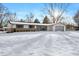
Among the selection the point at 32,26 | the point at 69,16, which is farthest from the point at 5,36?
the point at 69,16

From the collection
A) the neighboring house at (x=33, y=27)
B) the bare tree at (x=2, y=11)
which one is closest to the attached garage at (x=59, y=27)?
the neighboring house at (x=33, y=27)

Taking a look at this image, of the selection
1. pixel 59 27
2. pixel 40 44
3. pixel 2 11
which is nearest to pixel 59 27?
pixel 59 27

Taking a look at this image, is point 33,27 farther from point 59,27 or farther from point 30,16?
point 59,27

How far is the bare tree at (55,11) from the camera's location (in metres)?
3.24

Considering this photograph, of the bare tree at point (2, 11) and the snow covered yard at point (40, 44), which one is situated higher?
the bare tree at point (2, 11)

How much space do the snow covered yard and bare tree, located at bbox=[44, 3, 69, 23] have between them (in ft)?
0.79

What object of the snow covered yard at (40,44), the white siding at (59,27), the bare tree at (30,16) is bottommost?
the snow covered yard at (40,44)

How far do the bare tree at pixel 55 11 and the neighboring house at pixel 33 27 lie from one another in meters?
0.10

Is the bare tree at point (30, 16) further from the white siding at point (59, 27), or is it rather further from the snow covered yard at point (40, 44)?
the white siding at point (59, 27)

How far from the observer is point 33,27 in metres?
3.29

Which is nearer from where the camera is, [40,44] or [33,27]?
[40,44]

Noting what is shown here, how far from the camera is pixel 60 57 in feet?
10.1

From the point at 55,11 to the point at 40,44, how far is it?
59 cm

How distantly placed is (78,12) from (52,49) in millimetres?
722
